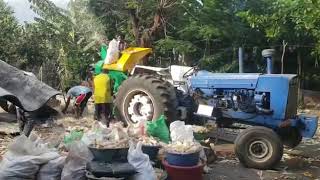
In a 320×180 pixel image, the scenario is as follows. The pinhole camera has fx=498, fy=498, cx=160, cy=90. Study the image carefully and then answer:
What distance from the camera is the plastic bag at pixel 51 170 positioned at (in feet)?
19.4

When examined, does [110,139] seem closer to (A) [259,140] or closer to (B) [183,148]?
(B) [183,148]

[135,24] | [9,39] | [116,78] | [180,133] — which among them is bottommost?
[180,133]

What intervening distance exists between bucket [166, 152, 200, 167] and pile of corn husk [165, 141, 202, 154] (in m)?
0.05

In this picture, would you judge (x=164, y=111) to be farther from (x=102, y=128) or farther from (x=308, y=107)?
(x=308, y=107)

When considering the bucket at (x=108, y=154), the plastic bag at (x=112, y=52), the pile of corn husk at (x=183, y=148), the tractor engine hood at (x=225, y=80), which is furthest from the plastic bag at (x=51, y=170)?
the plastic bag at (x=112, y=52)

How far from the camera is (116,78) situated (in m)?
10.6

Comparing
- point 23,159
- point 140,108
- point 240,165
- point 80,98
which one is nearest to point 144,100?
point 140,108

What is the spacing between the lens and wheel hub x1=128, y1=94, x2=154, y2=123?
9.32 metres

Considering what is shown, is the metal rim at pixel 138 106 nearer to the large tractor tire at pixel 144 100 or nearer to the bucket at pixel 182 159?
the large tractor tire at pixel 144 100

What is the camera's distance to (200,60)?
16.6m

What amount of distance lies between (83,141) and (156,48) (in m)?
11.0

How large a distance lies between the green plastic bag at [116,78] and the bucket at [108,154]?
452 cm

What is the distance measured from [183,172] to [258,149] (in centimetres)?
199

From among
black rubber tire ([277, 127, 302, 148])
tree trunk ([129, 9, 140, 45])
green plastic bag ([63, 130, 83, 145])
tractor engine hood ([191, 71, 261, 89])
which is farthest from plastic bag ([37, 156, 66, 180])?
tree trunk ([129, 9, 140, 45])
